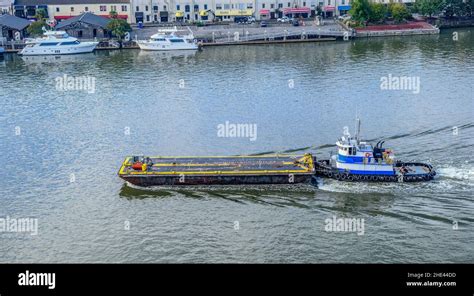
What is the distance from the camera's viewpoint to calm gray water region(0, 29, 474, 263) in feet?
109

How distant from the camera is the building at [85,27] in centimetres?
10331

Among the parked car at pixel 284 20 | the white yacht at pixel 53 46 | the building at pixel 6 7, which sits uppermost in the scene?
the building at pixel 6 7

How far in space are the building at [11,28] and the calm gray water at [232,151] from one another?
18195mm

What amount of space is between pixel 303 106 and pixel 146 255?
99.3 ft

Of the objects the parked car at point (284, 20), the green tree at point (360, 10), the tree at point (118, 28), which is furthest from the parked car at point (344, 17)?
the tree at point (118, 28)

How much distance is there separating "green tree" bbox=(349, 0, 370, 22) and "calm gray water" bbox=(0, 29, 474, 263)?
23.2 metres

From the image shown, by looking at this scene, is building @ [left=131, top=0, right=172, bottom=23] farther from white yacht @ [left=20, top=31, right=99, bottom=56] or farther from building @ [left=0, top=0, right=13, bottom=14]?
building @ [left=0, top=0, right=13, bottom=14]

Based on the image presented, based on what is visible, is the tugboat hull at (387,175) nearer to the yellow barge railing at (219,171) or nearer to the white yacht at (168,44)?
the yellow barge railing at (219,171)

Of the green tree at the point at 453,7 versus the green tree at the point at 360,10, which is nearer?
the green tree at the point at 360,10

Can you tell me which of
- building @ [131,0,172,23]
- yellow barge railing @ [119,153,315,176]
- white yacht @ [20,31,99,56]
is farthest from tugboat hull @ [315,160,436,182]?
building @ [131,0,172,23]

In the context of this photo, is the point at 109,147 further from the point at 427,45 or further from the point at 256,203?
the point at 427,45

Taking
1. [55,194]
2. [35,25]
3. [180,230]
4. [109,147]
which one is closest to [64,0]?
[35,25]

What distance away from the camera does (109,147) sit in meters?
49.3

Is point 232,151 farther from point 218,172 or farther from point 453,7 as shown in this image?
point 453,7
